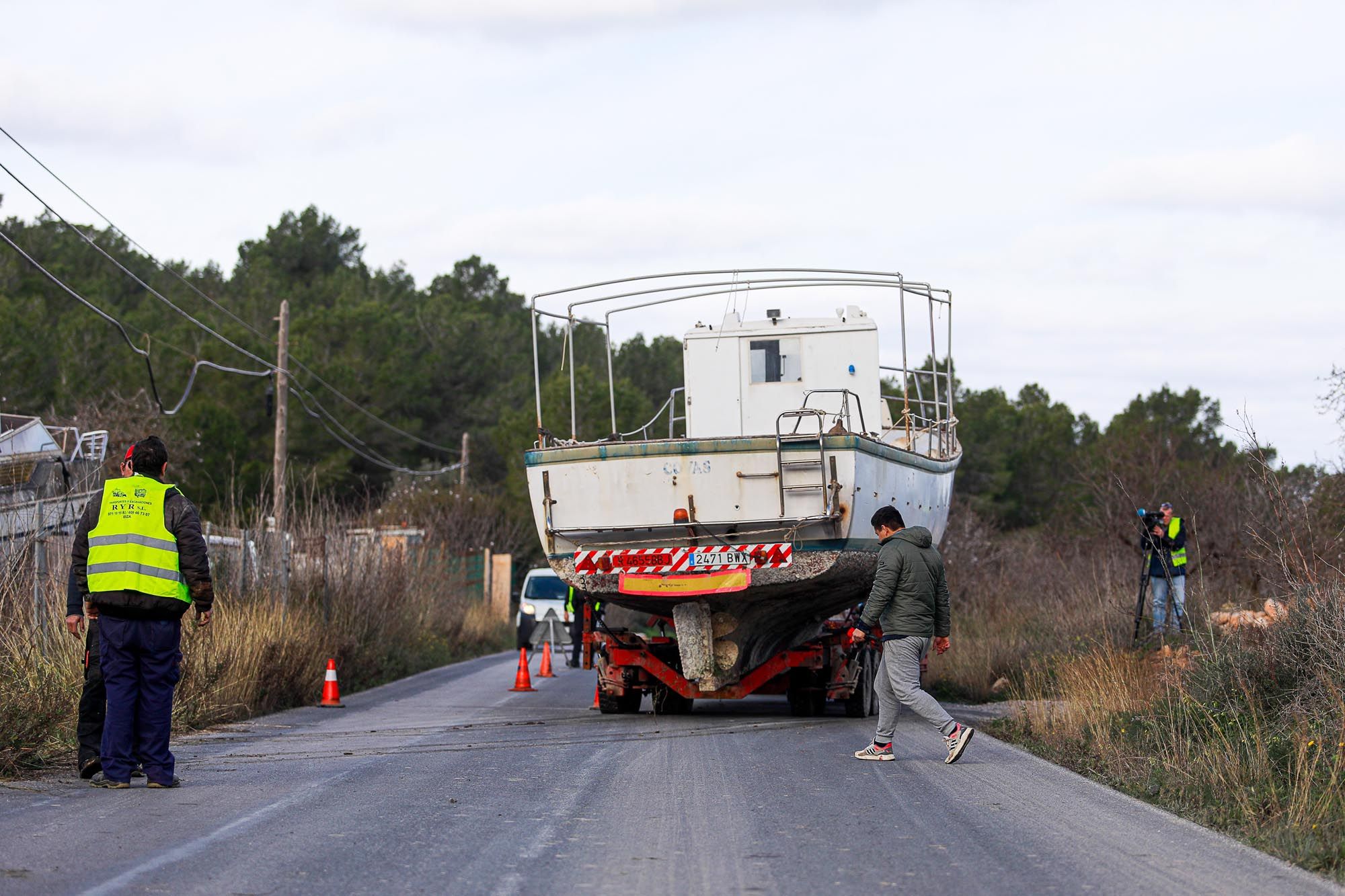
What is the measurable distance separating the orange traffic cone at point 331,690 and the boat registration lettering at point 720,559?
4971mm

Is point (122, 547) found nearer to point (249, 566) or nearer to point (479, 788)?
point (479, 788)

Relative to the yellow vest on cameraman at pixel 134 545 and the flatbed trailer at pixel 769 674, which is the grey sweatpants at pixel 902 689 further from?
the yellow vest on cameraman at pixel 134 545

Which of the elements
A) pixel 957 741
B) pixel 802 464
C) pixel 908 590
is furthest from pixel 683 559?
pixel 957 741

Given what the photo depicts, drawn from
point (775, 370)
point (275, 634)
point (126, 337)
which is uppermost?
point (126, 337)

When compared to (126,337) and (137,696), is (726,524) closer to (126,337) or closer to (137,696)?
(137,696)

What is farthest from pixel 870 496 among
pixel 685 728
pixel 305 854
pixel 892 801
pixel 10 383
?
pixel 10 383

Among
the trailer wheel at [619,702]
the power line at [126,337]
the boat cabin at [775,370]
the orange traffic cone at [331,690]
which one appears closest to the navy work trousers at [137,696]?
the trailer wheel at [619,702]

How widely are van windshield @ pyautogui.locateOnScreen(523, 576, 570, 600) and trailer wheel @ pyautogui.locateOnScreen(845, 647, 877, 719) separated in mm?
14257

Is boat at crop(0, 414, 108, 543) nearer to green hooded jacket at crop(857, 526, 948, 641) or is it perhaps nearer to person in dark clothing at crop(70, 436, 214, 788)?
person in dark clothing at crop(70, 436, 214, 788)

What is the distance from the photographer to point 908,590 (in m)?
10.6

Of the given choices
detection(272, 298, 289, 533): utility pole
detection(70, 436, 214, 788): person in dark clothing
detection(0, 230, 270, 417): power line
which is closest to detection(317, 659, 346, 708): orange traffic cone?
detection(0, 230, 270, 417): power line

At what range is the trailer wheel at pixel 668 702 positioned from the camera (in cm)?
1510

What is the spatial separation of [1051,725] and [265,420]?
1319 inches

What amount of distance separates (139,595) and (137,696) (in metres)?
0.60
